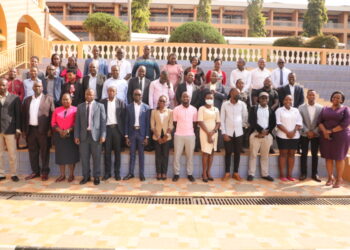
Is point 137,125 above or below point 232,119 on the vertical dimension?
below

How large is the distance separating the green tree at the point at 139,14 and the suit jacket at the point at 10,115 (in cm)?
2238

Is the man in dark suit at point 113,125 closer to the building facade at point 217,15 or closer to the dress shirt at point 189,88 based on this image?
the dress shirt at point 189,88

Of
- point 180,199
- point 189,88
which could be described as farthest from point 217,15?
point 180,199

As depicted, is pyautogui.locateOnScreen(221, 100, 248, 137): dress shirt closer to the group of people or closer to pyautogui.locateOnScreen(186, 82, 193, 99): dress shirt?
the group of people

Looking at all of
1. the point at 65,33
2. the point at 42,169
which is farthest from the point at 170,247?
the point at 65,33

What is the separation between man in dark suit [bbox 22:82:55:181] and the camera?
20.0 feet

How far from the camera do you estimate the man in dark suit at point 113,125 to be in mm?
6188

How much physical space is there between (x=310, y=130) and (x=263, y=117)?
95cm

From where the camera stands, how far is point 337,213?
4.85m

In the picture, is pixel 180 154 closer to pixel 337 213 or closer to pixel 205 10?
pixel 337 213

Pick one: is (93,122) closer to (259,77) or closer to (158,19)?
(259,77)

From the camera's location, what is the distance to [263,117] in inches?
246

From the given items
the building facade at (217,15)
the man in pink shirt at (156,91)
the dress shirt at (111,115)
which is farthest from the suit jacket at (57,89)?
the building facade at (217,15)

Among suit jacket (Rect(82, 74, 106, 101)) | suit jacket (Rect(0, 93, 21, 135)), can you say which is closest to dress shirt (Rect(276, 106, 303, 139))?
suit jacket (Rect(82, 74, 106, 101))
